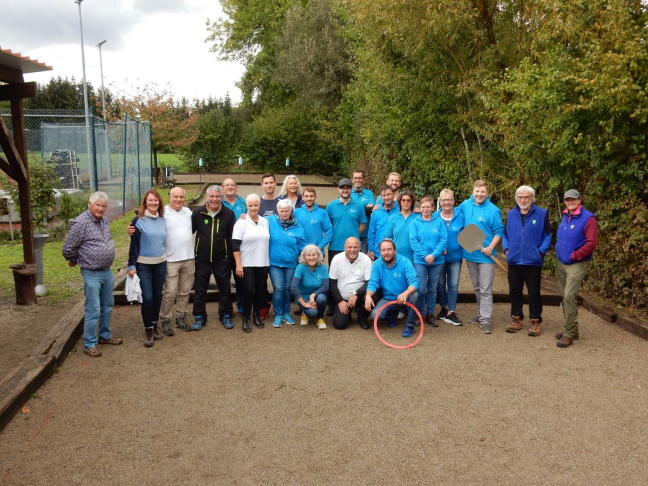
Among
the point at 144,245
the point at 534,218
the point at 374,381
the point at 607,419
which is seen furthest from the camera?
the point at 534,218

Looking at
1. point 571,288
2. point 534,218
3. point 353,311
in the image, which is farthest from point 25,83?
point 571,288

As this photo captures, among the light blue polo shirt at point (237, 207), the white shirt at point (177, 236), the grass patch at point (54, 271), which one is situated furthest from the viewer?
the grass patch at point (54, 271)

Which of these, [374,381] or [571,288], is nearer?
[374,381]

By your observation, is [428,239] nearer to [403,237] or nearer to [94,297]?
[403,237]

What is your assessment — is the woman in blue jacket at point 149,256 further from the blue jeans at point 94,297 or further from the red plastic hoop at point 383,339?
the red plastic hoop at point 383,339

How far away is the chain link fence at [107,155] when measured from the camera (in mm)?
17609

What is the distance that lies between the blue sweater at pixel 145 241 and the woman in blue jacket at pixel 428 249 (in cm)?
307

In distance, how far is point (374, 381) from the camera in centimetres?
593

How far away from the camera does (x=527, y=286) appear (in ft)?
24.4

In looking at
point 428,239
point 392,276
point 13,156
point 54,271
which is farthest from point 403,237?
point 54,271

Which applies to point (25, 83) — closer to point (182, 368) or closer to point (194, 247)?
point (194, 247)

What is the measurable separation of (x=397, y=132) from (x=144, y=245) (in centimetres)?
1211

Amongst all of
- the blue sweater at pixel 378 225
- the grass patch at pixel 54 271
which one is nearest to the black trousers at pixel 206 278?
the blue sweater at pixel 378 225

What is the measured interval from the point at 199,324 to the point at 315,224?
1.96 meters
